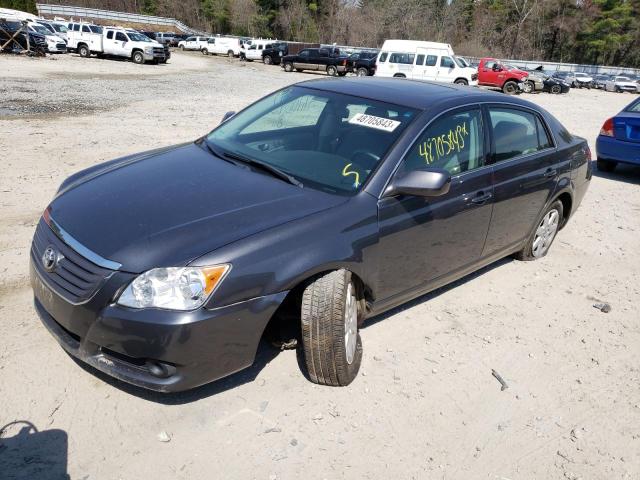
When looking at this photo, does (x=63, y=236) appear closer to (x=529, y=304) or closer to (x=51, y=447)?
(x=51, y=447)

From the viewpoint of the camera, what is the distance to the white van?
24875mm

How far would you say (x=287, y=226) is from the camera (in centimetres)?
275

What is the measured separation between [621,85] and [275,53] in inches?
959

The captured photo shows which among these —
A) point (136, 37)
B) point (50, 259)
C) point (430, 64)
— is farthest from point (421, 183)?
point (136, 37)

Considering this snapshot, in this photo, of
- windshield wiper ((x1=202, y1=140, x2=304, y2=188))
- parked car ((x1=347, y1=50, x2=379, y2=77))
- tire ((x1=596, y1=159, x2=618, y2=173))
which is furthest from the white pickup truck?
windshield wiper ((x1=202, y1=140, x2=304, y2=188))

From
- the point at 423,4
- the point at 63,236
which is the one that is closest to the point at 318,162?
the point at 63,236

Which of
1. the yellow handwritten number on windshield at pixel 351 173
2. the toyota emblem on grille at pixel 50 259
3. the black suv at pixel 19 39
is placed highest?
the yellow handwritten number on windshield at pixel 351 173

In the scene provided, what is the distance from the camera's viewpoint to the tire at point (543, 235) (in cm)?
491

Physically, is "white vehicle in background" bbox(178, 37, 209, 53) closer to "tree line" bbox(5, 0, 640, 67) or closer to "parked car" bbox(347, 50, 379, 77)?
"tree line" bbox(5, 0, 640, 67)

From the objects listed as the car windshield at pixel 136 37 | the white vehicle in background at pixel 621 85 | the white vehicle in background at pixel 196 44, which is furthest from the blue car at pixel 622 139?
the white vehicle in background at pixel 196 44

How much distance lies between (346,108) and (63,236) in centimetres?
203

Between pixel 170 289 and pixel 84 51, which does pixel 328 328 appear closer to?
pixel 170 289

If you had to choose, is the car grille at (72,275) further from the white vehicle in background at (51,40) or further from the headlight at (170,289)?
the white vehicle in background at (51,40)

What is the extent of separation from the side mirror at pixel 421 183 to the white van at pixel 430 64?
23028 millimetres
